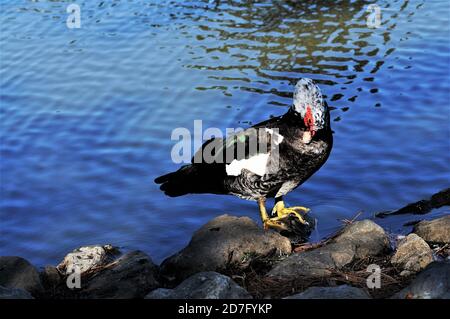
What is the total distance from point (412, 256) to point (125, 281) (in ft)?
6.17

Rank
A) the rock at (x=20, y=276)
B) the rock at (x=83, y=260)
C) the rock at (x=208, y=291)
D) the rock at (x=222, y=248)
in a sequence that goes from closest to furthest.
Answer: the rock at (x=208, y=291) → the rock at (x=20, y=276) → the rock at (x=222, y=248) → the rock at (x=83, y=260)

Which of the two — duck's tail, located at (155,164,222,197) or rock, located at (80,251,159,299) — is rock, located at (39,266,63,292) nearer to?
rock, located at (80,251,159,299)

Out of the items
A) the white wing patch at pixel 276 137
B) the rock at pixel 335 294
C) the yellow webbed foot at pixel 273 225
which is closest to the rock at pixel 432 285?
the rock at pixel 335 294

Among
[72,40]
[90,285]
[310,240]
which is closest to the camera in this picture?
[90,285]

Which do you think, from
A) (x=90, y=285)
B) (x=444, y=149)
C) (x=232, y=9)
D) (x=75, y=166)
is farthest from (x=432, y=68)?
(x=90, y=285)

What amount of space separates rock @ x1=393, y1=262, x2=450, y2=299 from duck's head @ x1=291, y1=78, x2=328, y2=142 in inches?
65.6

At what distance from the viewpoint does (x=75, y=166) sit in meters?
7.92

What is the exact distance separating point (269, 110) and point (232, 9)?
3382mm

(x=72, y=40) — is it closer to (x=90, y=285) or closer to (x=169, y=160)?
(x=169, y=160)

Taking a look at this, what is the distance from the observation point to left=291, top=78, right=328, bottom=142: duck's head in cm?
552

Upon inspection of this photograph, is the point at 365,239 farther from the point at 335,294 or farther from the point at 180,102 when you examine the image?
the point at 180,102

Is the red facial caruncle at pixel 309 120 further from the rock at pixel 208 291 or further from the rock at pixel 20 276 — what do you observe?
the rock at pixel 20 276

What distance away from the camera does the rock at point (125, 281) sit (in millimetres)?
4879

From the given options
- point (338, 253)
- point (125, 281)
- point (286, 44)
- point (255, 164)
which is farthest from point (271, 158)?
point (286, 44)
